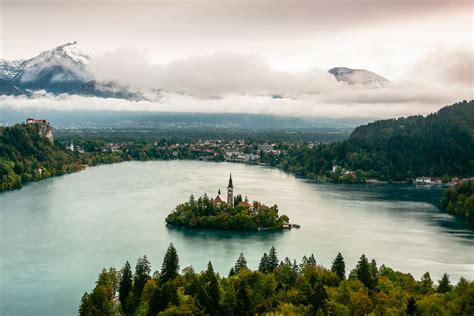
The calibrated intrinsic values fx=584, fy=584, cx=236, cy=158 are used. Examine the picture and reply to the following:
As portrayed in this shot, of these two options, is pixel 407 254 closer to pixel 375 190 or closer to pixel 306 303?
pixel 306 303

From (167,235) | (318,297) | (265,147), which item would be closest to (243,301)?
(318,297)

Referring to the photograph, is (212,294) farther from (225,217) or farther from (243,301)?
(225,217)

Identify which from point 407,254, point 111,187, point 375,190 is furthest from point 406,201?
point 111,187

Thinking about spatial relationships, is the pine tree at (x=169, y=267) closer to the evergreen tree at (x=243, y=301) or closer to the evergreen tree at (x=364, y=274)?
the evergreen tree at (x=243, y=301)

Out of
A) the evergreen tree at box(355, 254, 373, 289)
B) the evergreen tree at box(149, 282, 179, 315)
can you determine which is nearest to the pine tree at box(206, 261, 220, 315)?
the evergreen tree at box(149, 282, 179, 315)

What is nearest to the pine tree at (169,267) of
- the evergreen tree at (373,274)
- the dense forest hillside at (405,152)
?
the evergreen tree at (373,274)

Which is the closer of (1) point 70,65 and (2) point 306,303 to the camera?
(2) point 306,303
